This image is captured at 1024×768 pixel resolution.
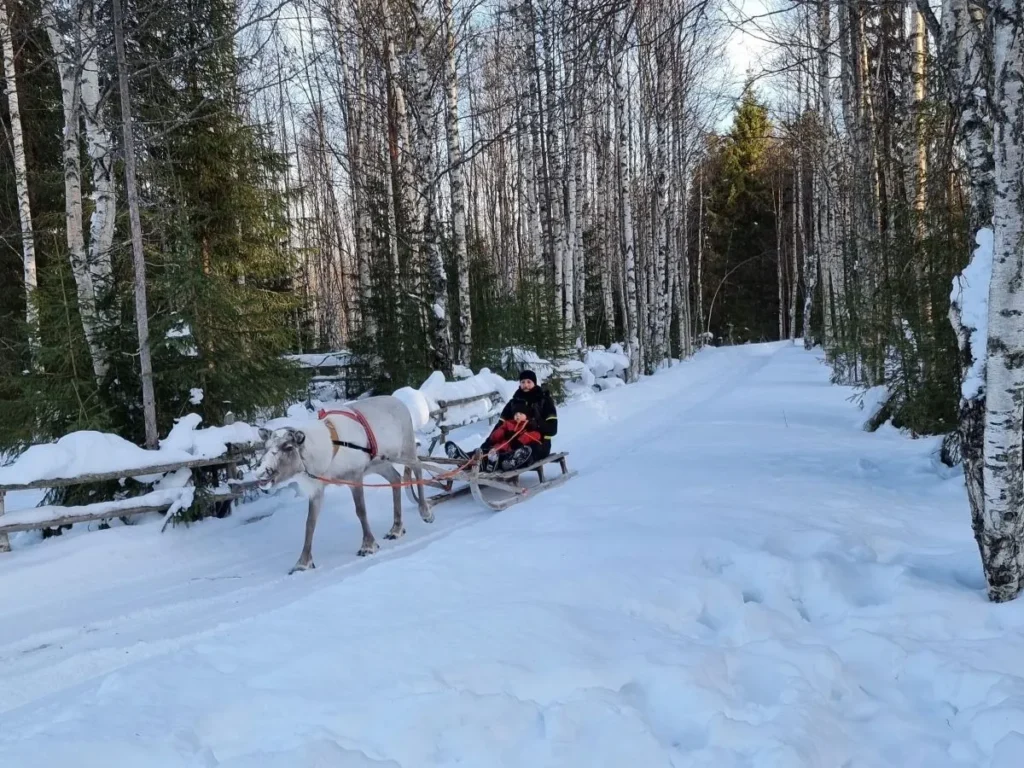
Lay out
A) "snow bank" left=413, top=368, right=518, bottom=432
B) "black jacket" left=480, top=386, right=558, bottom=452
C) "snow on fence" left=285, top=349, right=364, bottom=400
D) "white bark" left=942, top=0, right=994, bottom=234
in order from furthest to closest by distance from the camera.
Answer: "snow on fence" left=285, top=349, right=364, bottom=400 → "snow bank" left=413, top=368, right=518, bottom=432 → "black jacket" left=480, top=386, right=558, bottom=452 → "white bark" left=942, top=0, right=994, bottom=234

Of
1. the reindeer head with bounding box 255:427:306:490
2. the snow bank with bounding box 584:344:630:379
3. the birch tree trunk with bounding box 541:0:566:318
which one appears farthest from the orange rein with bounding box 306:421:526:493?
the snow bank with bounding box 584:344:630:379

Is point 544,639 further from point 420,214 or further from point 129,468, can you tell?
point 420,214

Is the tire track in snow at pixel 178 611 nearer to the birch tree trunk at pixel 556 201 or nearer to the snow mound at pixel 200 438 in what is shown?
the snow mound at pixel 200 438

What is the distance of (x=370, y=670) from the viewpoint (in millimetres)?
3600

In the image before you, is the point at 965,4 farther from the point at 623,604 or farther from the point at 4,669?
the point at 4,669

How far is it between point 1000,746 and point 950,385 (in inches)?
216

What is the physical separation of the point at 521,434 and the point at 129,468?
4199 mm

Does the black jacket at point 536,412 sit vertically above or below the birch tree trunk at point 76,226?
below

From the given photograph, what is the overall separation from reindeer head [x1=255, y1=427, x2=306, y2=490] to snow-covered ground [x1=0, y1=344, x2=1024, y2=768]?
83cm

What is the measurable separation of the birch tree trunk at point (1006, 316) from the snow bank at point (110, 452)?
695cm

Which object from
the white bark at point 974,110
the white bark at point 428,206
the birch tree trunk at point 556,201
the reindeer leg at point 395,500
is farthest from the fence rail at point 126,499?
the birch tree trunk at point 556,201

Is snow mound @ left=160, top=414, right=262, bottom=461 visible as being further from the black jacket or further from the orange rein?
the black jacket

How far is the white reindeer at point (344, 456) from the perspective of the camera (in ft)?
19.6

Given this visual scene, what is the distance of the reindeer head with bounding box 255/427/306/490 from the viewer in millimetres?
5844
